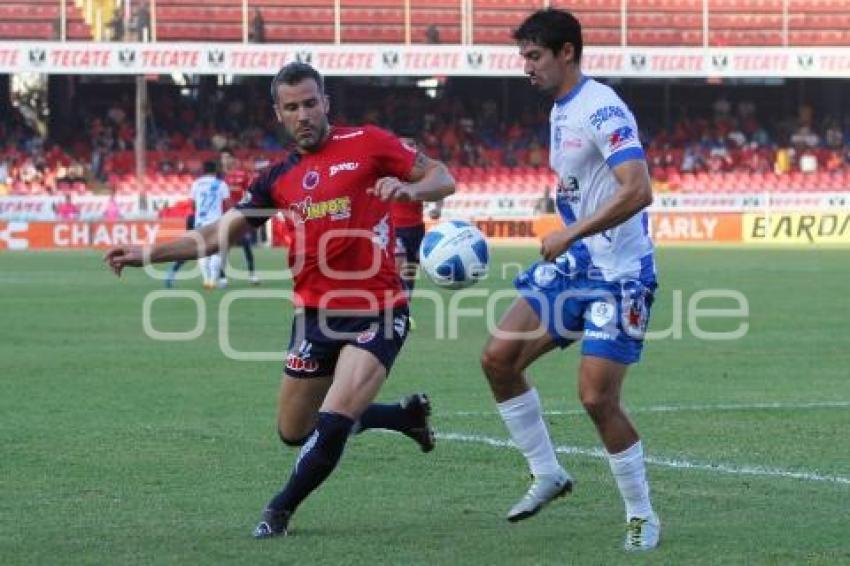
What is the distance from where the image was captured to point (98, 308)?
865 inches

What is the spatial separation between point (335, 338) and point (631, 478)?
1434 millimetres

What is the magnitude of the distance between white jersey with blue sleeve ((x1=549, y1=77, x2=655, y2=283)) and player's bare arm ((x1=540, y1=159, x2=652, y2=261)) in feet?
0.70

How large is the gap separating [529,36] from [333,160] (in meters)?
1.05

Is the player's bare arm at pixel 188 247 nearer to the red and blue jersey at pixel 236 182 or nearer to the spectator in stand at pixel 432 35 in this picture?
the red and blue jersey at pixel 236 182

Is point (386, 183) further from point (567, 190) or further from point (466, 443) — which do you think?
point (466, 443)

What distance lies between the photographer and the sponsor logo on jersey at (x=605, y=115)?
271 inches

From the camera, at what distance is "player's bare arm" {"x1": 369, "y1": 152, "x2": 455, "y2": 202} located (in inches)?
275

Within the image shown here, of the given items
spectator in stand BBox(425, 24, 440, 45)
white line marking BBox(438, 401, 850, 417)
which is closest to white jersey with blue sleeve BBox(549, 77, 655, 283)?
white line marking BBox(438, 401, 850, 417)

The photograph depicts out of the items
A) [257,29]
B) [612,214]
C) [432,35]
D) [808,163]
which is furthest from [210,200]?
[808,163]

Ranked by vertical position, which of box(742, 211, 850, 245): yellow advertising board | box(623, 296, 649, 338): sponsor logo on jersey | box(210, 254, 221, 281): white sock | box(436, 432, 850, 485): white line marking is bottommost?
box(742, 211, 850, 245): yellow advertising board

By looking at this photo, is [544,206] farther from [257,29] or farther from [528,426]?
[528,426]

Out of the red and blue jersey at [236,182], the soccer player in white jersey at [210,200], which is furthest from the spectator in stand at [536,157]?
the soccer player in white jersey at [210,200]

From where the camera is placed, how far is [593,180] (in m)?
7.07

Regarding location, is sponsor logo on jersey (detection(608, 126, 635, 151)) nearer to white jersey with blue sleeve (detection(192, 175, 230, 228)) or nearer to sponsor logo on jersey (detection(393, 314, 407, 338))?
sponsor logo on jersey (detection(393, 314, 407, 338))
